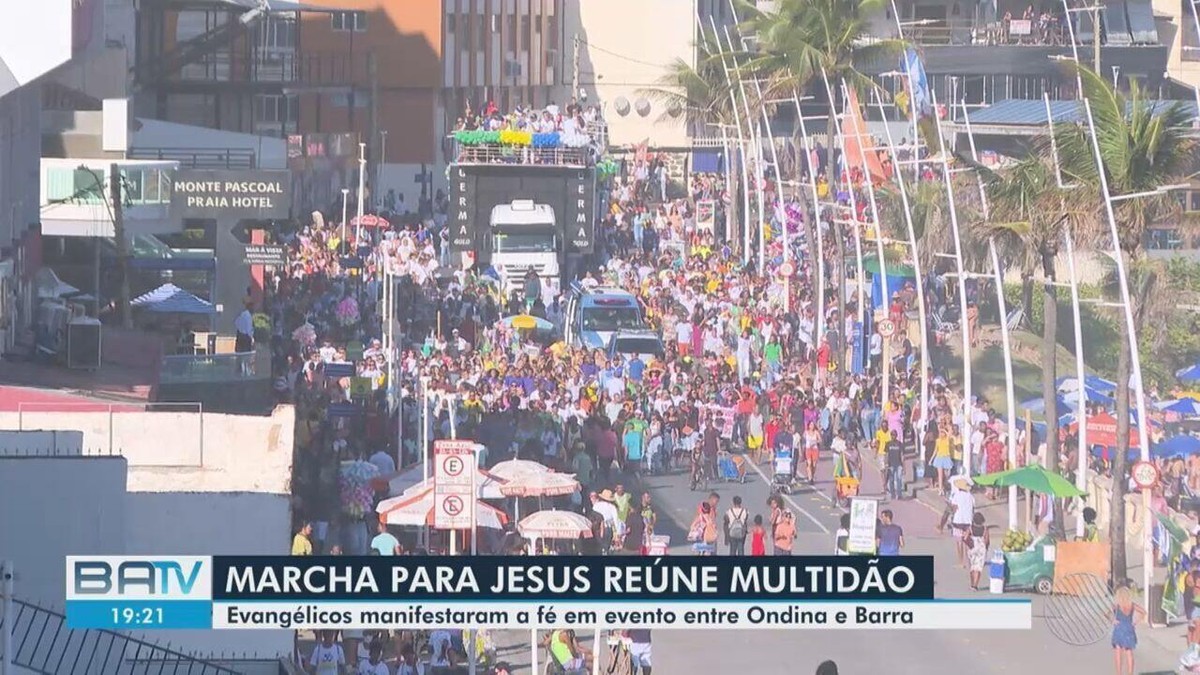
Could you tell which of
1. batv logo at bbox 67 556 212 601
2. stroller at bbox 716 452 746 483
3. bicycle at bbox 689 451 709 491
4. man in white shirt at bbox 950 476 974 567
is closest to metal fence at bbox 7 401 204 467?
batv logo at bbox 67 556 212 601

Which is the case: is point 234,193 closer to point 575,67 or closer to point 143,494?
point 143,494

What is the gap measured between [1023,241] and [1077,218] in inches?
131

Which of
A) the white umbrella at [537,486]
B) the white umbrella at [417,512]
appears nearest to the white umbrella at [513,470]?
the white umbrella at [537,486]

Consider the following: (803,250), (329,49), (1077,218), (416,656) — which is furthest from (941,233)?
(329,49)

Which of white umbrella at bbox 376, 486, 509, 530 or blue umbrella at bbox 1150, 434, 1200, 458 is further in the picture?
blue umbrella at bbox 1150, 434, 1200, 458

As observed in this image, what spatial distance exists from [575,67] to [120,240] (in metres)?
57.1

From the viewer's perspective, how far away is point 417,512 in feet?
87.8

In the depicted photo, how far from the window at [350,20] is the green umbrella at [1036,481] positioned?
5783cm

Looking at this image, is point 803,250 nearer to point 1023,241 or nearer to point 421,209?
point 421,209

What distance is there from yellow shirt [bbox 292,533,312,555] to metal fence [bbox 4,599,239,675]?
4.53 m

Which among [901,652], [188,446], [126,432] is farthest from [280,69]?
[901,652]

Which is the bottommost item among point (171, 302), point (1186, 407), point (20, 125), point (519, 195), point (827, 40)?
point (1186, 407)

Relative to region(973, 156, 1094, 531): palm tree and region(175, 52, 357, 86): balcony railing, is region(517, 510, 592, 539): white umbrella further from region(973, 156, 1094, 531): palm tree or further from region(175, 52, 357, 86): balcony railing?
region(175, 52, 357, 86): balcony railing

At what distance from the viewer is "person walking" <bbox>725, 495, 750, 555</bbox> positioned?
95.2ft
